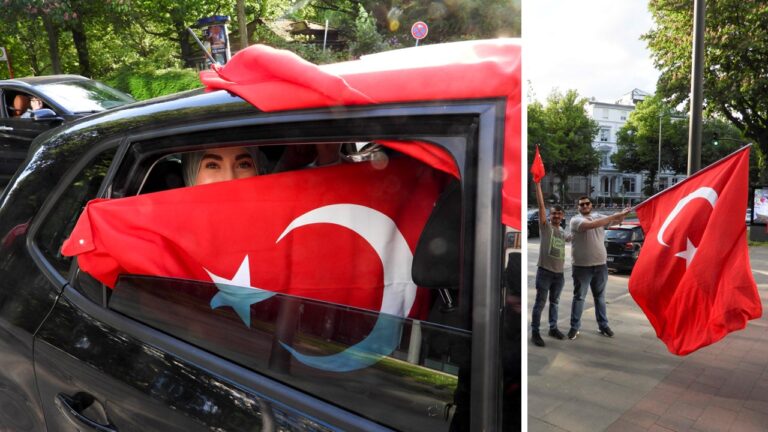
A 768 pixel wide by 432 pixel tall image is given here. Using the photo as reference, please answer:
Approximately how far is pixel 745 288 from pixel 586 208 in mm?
296

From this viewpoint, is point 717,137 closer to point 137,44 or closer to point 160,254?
point 160,254

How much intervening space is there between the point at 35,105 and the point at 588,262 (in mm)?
7939

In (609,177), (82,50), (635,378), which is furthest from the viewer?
(82,50)

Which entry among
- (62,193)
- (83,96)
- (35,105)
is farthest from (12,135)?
(62,193)

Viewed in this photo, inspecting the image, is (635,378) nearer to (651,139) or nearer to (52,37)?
(651,139)

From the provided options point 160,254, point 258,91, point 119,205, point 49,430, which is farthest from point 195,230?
point 49,430

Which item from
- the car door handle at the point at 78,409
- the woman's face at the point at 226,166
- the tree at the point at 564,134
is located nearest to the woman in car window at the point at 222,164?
the woman's face at the point at 226,166

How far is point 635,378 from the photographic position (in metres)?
0.88

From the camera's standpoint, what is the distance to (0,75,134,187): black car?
22.9 feet

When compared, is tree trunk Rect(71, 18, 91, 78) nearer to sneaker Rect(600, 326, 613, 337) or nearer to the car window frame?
the car window frame

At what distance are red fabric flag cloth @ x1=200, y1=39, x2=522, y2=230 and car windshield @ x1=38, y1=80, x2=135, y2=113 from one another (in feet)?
20.4

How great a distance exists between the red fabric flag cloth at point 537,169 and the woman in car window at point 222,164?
115 centimetres

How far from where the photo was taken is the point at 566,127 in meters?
0.94

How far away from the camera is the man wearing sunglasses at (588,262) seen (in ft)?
3.04
